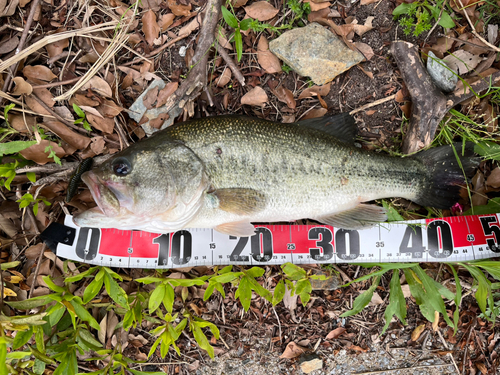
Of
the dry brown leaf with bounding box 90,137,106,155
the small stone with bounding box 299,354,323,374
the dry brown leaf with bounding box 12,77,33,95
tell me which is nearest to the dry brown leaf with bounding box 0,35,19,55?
the dry brown leaf with bounding box 12,77,33,95

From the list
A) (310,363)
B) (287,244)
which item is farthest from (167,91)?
(310,363)

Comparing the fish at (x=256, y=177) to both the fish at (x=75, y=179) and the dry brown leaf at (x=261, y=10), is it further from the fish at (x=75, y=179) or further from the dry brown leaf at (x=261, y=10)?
the dry brown leaf at (x=261, y=10)

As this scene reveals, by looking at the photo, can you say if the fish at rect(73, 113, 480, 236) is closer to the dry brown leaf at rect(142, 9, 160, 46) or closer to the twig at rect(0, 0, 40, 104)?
the dry brown leaf at rect(142, 9, 160, 46)

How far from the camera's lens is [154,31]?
12.6 feet

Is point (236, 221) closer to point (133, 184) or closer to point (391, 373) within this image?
point (133, 184)

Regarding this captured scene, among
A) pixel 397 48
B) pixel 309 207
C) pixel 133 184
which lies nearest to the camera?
pixel 133 184

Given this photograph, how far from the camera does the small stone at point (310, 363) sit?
3887 mm

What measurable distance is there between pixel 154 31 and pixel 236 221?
2.33m

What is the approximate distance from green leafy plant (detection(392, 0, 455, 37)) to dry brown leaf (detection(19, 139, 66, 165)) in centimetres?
397

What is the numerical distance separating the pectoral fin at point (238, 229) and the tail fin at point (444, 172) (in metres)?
1.89

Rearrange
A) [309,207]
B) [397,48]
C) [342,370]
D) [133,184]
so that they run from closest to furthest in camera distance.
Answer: [133,184] < [309,207] < [397,48] < [342,370]

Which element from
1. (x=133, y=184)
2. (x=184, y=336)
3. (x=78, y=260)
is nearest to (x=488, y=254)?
(x=184, y=336)

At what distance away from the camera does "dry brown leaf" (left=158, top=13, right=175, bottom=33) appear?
382 centimetres

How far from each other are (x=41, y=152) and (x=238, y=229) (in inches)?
89.3
